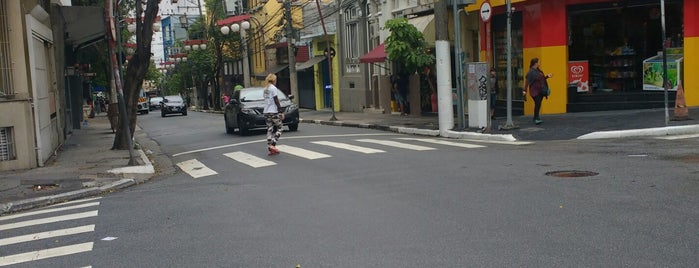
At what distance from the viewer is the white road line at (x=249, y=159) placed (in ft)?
45.6

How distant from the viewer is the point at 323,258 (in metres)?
6.27

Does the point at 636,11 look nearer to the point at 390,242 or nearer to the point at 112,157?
the point at 112,157

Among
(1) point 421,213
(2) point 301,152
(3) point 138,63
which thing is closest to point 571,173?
(1) point 421,213

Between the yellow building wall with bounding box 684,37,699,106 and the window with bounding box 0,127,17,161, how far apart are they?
16.7 meters

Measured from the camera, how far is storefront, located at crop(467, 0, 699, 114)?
19.7 meters

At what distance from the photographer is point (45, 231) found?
8.15 metres

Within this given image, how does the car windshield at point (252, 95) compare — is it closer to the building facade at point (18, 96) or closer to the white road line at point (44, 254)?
the building facade at point (18, 96)

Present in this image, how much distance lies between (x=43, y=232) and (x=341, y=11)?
1153 inches

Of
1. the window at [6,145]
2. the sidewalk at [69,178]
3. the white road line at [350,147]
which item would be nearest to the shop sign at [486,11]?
the white road line at [350,147]

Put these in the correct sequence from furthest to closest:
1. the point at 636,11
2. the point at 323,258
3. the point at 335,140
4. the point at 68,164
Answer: the point at 636,11
the point at 335,140
the point at 68,164
the point at 323,258

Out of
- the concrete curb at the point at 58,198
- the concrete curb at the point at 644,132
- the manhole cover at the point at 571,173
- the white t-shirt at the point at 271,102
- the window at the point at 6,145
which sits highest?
the white t-shirt at the point at 271,102

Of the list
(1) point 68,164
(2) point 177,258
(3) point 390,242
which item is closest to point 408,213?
(3) point 390,242

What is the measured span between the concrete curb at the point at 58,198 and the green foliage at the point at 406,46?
1390cm

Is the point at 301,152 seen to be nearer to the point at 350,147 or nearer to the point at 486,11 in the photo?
the point at 350,147
